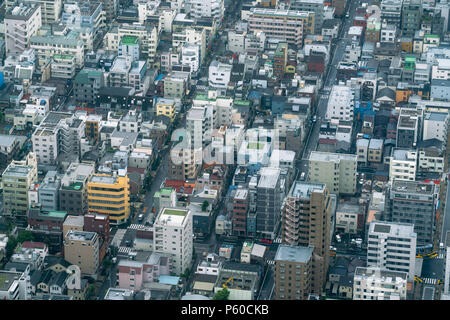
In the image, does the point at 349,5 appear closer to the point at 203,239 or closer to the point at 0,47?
the point at 0,47

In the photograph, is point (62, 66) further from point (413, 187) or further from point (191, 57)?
point (413, 187)

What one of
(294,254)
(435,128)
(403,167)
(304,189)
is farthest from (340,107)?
(294,254)

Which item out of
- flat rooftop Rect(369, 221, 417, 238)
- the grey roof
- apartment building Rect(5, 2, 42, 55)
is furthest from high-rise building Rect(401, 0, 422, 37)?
the grey roof

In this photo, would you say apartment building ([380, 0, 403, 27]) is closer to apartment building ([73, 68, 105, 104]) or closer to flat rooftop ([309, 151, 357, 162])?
flat rooftop ([309, 151, 357, 162])

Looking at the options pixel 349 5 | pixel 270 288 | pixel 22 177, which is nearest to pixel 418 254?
pixel 270 288
